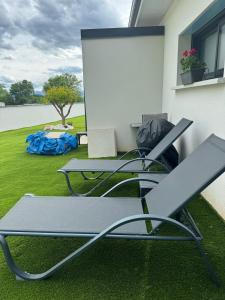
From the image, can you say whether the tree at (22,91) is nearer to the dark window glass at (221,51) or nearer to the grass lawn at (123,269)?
the dark window glass at (221,51)

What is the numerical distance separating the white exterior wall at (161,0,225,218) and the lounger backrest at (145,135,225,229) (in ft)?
2.04

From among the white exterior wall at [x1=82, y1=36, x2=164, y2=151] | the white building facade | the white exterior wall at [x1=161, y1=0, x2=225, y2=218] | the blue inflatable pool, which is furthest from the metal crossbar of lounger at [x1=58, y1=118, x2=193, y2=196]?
the blue inflatable pool

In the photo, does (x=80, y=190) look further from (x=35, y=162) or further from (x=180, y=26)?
(x=180, y=26)

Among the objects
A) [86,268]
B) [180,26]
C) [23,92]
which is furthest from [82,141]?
[23,92]

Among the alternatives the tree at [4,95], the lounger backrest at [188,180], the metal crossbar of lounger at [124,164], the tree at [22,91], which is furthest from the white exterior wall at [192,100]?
the tree at [22,91]

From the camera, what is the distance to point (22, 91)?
2319cm

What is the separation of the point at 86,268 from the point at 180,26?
405cm

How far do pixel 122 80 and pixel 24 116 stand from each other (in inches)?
379

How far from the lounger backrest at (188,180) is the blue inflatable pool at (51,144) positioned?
4173 millimetres

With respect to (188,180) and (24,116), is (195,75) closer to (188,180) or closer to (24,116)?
(188,180)

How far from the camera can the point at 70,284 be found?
1749 mm

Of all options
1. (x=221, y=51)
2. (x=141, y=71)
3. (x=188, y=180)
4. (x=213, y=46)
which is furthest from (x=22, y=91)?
(x=188, y=180)

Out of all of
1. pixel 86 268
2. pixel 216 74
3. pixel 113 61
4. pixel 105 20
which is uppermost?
pixel 105 20

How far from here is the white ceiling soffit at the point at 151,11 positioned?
4.55 metres
